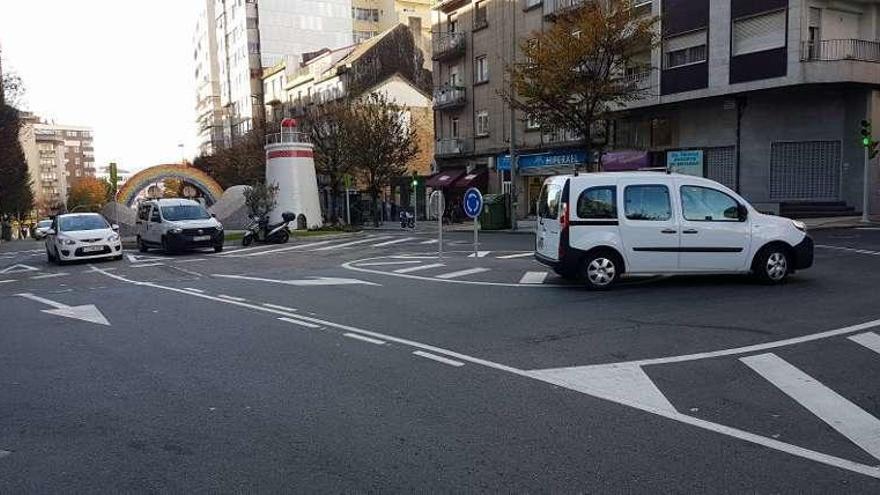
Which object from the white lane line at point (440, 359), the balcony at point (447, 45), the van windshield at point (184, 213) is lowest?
the white lane line at point (440, 359)

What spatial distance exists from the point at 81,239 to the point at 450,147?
2654cm

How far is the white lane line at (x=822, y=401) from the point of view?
4.40 meters

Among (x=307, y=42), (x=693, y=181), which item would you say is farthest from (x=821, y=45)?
(x=307, y=42)

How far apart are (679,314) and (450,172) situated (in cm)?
3519

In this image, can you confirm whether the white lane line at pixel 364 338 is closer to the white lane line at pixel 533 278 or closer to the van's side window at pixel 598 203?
the van's side window at pixel 598 203

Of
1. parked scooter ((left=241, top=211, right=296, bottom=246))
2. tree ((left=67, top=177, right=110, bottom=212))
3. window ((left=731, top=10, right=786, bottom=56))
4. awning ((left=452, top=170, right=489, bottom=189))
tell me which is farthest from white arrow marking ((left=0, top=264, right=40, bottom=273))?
tree ((left=67, top=177, right=110, bottom=212))

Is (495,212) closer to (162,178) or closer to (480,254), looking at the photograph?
(480,254)

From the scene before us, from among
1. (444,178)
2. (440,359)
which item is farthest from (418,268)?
(444,178)

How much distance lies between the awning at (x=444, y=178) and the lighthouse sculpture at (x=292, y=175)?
8830 millimetres

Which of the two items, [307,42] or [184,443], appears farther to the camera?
[307,42]

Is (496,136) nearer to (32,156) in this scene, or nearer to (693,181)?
(693,181)

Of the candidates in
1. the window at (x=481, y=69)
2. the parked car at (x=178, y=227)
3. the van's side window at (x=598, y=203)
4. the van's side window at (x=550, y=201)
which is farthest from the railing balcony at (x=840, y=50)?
the parked car at (x=178, y=227)

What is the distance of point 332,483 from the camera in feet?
12.5

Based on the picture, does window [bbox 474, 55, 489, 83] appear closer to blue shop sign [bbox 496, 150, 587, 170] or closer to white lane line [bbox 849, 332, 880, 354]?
blue shop sign [bbox 496, 150, 587, 170]
